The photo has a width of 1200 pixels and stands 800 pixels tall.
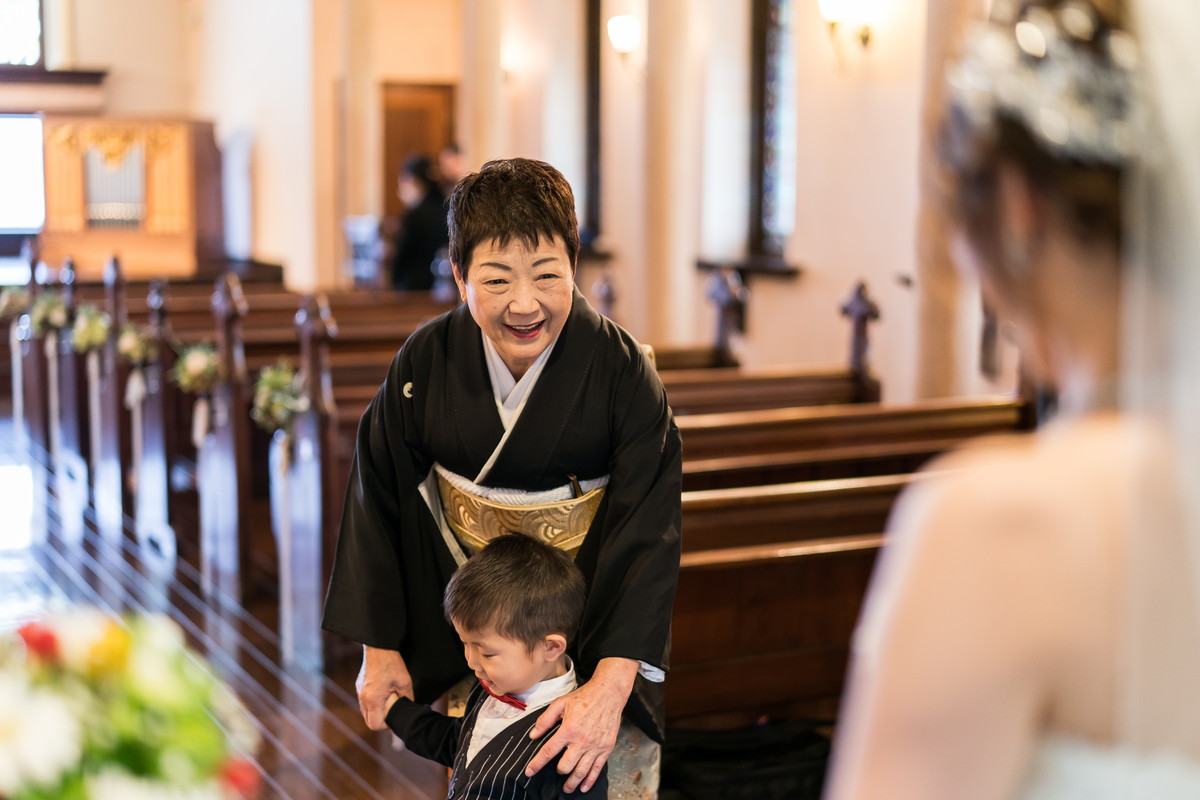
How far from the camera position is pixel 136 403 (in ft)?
20.9

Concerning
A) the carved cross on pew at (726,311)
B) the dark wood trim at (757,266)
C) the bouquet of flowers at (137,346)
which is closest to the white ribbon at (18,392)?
the bouquet of flowers at (137,346)

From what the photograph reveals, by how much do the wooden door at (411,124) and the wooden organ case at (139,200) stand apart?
1793 millimetres

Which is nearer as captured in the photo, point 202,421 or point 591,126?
point 202,421

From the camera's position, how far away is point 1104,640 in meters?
0.74

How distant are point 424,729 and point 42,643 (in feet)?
4.15

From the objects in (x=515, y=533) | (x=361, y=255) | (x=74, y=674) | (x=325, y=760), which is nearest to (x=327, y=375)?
(x=325, y=760)

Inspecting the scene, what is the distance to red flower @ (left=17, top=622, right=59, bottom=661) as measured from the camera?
2.89 ft

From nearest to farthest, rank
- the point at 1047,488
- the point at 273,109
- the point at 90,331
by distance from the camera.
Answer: the point at 1047,488
the point at 90,331
the point at 273,109

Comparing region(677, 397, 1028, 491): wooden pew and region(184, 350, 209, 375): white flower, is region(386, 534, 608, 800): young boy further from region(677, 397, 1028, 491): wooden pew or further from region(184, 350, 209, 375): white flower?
region(184, 350, 209, 375): white flower

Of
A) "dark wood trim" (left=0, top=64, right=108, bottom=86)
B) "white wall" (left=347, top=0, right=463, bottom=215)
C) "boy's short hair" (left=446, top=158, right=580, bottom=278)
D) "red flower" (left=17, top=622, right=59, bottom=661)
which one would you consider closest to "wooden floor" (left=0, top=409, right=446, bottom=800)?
"boy's short hair" (left=446, top=158, right=580, bottom=278)

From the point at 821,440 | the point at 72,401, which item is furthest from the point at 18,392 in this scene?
the point at 821,440

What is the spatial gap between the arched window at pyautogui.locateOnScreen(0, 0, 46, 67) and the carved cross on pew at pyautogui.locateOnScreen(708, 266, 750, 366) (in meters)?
13.4

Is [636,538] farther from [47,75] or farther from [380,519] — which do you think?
[47,75]

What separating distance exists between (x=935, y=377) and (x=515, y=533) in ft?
15.6
